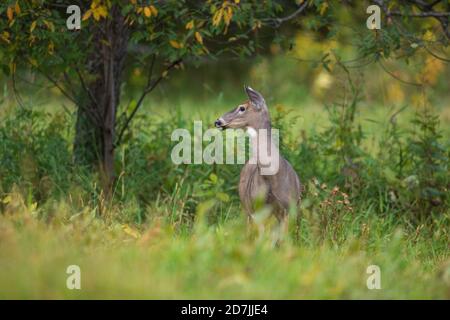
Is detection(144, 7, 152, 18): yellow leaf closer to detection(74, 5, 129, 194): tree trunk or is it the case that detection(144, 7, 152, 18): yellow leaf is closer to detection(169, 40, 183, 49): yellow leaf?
detection(169, 40, 183, 49): yellow leaf

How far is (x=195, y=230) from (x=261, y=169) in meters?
1.34

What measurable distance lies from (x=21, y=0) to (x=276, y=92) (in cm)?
950

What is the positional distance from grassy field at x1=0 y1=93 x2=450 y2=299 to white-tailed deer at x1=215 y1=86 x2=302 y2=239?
23cm

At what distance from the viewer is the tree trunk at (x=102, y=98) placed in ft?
26.3

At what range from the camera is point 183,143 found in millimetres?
8758

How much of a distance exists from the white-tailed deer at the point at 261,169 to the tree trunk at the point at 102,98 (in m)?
1.39

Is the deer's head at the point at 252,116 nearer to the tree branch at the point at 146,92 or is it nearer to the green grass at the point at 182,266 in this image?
the tree branch at the point at 146,92

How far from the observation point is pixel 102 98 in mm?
8500

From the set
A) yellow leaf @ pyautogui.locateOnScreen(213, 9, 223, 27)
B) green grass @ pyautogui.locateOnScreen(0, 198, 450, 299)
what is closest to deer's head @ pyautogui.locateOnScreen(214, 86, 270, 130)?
yellow leaf @ pyautogui.locateOnScreen(213, 9, 223, 27)

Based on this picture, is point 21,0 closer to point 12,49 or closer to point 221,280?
point 12,49

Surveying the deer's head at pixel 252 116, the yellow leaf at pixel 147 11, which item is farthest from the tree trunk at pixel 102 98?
the deer's head at pixel 252 116

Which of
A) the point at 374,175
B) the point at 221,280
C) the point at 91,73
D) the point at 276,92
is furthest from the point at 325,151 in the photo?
the point at 276,92

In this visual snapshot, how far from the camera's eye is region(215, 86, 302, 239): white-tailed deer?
289 inches

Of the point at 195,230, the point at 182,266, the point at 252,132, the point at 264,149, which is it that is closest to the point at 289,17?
the point at 252,132
